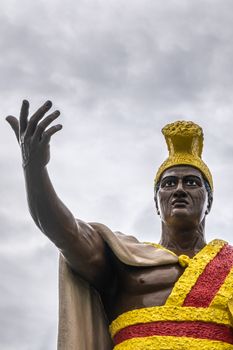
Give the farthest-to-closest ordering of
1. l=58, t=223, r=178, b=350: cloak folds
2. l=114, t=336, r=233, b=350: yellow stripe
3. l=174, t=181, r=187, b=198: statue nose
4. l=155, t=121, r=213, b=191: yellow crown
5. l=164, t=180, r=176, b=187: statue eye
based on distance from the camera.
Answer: l=155, t=121, r=213, b=191: yellow crown, l=164, t=180, r=176, b=187: statue eye, l=174, t=181, r=187, b=198: statue nose, l=58, t=223, r=178, b=350: cloak folds, l=114, t=336, r=233, b=350: yellow stripe

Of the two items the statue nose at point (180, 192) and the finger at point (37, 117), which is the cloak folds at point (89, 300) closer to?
the statue nose at point (180, 192)

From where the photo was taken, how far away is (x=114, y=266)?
841 cm

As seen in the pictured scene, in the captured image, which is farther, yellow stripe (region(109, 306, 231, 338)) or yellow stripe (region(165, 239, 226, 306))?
yellow stripe (region(165, 239, 226, 306))

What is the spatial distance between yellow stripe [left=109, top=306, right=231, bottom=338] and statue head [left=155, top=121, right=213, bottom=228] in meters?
1.01

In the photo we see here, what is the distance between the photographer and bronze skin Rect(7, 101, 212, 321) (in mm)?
7680

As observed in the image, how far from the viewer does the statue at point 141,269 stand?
7754 mm

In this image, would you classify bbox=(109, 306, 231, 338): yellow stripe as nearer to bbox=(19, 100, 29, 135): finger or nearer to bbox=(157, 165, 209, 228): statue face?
bbox=(157, 165, 209, 228): statue face

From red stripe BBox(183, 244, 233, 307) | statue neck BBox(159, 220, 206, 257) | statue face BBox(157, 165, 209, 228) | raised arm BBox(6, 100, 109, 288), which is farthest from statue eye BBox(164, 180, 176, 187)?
raised arm BBox(6, 100, 109, 288)

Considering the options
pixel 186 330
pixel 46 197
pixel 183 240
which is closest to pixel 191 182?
pixel 183 240

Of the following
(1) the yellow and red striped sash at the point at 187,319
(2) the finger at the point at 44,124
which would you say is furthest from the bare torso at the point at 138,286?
(2) the finger at the point at 44,124

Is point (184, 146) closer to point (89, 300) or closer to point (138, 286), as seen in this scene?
point (138, 286)

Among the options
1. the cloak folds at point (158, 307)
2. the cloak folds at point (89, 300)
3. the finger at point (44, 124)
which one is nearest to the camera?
the finger at point (44, 124)

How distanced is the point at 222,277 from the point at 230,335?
538mm

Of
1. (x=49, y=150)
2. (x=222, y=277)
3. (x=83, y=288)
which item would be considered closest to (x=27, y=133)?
(x=49, y=150)
